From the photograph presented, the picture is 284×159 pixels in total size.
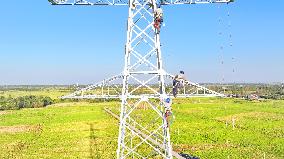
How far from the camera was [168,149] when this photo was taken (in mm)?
12305

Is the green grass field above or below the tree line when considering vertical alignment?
below

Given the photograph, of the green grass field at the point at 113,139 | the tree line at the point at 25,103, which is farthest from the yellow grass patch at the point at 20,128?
the tree line at the point at 25,103

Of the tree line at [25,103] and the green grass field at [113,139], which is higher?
the tree line at [25,103]

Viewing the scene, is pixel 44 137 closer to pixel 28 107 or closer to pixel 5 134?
pixel 5 134

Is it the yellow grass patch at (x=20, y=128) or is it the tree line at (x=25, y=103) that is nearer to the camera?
the yellow grass patch at (x=20, y=128)

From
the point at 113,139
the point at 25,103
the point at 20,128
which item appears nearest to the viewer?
the point at 113,139

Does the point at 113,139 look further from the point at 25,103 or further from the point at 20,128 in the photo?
the point at 25,103

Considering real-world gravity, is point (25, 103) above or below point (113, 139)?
above

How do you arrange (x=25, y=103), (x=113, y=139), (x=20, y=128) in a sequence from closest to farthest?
(x=113, y=139), (x=20, y=128), (x=25, y=103)

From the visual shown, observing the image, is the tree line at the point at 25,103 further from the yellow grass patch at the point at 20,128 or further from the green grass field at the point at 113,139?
the yellow grass patch at the point at 20,128

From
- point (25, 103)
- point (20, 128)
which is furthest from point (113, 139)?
point (25, 103)

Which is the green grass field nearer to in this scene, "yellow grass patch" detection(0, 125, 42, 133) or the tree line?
"yellow grass patch" detection(0, 125, 42, 133)

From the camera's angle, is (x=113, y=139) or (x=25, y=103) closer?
(x=113, y=139)

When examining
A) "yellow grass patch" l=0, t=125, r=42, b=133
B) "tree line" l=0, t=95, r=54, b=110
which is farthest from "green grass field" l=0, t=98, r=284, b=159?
"tree line" l=0, t=95, r=54, b=110
